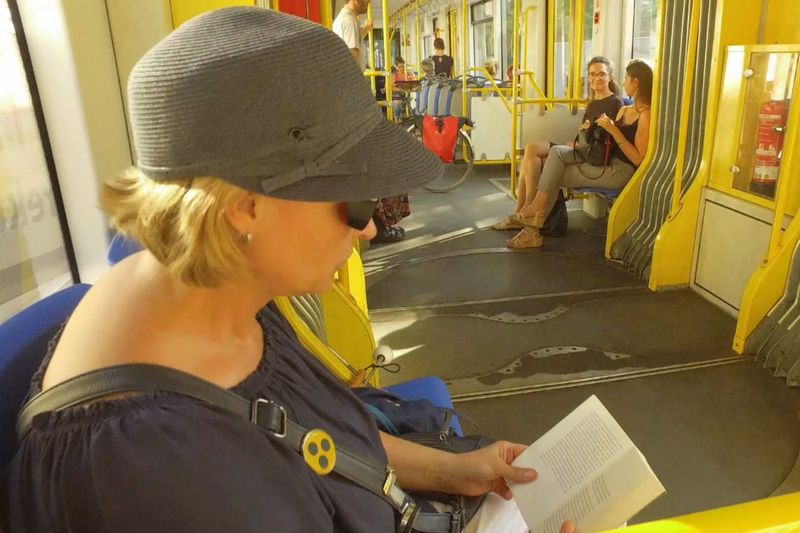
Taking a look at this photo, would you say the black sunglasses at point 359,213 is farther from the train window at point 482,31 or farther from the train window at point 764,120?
the train window at point 482,31

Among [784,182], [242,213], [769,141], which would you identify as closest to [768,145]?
[769,141]

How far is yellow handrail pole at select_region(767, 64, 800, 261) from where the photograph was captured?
2956mm

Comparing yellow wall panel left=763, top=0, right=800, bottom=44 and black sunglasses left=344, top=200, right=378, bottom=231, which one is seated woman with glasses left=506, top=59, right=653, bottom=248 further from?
black sunglasses left=344, top=200, right=378, bottom=231

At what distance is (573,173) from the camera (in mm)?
5109

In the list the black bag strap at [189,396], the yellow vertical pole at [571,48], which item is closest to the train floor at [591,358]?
the black bag strap at [189,396]

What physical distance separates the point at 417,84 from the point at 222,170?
347 inches

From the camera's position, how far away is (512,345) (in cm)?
342

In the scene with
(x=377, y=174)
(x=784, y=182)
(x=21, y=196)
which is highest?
(x=377, y=174)

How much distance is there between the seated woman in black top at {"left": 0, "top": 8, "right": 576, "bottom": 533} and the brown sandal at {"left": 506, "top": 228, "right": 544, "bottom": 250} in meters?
4.19

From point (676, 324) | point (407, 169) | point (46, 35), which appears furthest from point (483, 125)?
point (407, 169)

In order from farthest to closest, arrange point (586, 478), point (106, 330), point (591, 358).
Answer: point (591, 358)
point (586, 478)
point (106, 330)

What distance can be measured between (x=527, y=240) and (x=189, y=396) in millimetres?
4485

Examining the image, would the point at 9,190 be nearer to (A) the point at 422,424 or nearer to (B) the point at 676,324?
(A) the point at 422,424

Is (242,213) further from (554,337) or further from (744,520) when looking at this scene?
(554,337)
